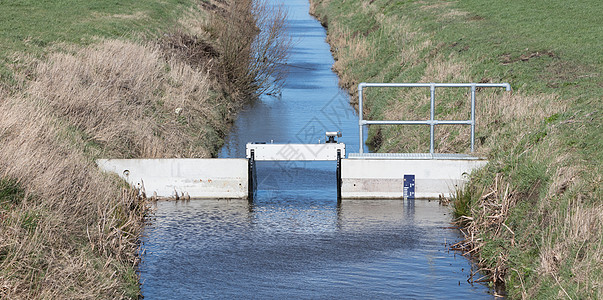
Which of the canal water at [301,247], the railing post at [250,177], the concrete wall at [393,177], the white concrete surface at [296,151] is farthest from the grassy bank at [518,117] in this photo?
the railing post at [250,177]

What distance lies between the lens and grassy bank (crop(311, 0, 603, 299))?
970 centimetres

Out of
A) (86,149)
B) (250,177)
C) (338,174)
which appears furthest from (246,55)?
(86,149)

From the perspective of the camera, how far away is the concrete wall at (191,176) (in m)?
15.9

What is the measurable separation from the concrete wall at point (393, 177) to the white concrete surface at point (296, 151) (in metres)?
0.47

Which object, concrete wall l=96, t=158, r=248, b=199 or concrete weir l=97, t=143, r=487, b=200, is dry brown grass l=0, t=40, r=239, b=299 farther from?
concrete weir l=97, t=143, r=487, b=200

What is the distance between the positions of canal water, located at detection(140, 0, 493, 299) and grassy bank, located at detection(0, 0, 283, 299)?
0.70 m

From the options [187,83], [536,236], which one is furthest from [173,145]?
[536,236]

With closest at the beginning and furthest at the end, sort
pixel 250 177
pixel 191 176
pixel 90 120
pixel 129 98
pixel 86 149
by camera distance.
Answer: pixel 86 149, pixel 191 176, pixel 250 177, pixel 90 120, pixel 129 98

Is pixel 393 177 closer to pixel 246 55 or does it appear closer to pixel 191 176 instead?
pixel 191 176

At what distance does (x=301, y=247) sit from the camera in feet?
42.1

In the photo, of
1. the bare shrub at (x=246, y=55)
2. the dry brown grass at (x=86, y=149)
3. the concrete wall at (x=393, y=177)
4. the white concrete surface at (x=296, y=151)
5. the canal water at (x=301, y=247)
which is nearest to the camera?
the dry brown grass at (x=86, y=149)

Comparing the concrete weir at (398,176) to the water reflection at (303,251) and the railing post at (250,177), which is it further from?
the railing post at (250,177)

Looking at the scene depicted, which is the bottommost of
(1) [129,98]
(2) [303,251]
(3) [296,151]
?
(2) [303,251]

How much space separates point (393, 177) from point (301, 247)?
376 centimetres
